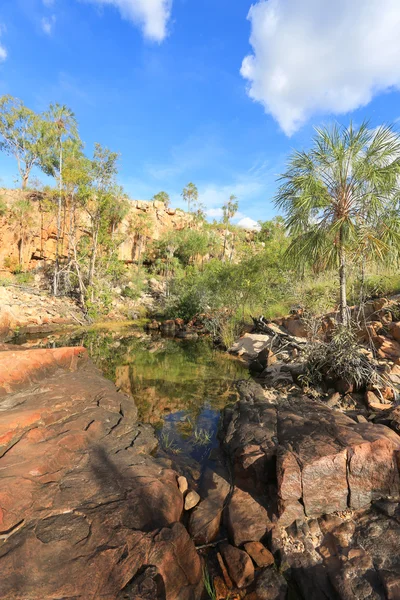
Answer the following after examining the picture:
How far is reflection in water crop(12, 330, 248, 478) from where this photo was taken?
549 cm

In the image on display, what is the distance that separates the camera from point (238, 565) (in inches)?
111

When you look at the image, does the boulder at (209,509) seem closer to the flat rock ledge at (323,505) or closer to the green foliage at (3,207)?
the flat rock ledge at (323,505)

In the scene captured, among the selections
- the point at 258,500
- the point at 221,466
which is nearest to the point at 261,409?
the point at 221,466

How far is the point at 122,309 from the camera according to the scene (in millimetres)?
23891

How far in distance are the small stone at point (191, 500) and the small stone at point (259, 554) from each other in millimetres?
789

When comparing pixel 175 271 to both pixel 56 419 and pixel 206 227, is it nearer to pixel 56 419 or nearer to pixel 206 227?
pixel 206 227

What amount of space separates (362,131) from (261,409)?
289 inches

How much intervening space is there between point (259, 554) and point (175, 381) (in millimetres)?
6120

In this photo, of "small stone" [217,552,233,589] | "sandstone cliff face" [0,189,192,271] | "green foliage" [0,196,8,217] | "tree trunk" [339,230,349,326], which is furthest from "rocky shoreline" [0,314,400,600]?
"green foliage" [0,196,8,217]

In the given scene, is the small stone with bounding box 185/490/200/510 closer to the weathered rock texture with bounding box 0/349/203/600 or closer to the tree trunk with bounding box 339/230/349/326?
the weathered rock texture with bounding box 0/349/203/600

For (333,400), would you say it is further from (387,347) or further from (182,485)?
(182,485)

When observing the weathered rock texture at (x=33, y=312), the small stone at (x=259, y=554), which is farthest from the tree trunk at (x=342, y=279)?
the weathered rock texture at (x=33, y=312)

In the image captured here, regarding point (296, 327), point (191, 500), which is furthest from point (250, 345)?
point (191, 500)

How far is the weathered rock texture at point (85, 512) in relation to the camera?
7.35 ft
